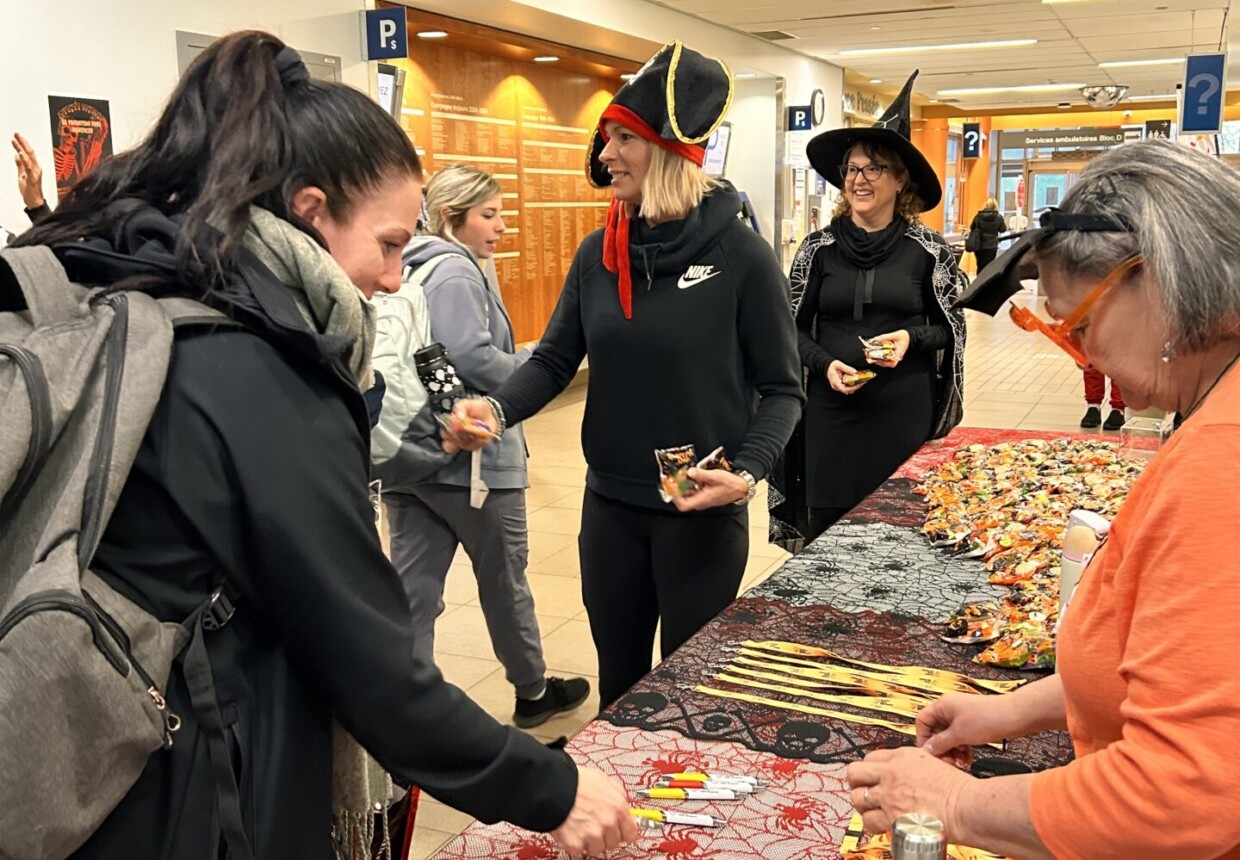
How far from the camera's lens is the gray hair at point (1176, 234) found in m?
1.05

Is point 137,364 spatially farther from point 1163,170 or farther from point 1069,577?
point 1069,577

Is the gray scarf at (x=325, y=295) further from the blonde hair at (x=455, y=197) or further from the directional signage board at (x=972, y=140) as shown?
the directional signage board at (x=972, y=140)

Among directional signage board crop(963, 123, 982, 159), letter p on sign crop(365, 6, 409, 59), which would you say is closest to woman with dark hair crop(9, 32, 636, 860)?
letter p on sign crop(365, 6, 409, 59)

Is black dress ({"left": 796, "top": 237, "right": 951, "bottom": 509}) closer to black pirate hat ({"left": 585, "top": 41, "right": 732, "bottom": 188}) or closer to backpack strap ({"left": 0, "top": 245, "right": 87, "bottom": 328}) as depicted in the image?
black pirate hat ({"left": 585, "top": 41, "right": 732, "bottom": 188})

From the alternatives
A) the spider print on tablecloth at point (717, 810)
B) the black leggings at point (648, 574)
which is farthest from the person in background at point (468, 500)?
the spider print on tablecloth at point (717, 810)

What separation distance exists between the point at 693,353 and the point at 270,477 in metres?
1.49

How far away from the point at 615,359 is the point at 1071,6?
411 inches

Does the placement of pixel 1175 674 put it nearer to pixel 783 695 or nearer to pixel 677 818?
pixel 677 818

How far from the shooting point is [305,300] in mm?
1176

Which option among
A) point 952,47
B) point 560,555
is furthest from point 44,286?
point 952,47

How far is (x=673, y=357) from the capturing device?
8.06 ft

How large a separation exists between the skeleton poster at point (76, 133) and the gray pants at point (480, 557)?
9.57 feet

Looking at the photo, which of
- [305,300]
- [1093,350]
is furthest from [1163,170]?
[305,300]

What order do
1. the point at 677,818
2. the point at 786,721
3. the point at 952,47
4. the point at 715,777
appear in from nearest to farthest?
the point at 677,818 < the point at 715,777 < the point at 786,721 < the point at 952,47
